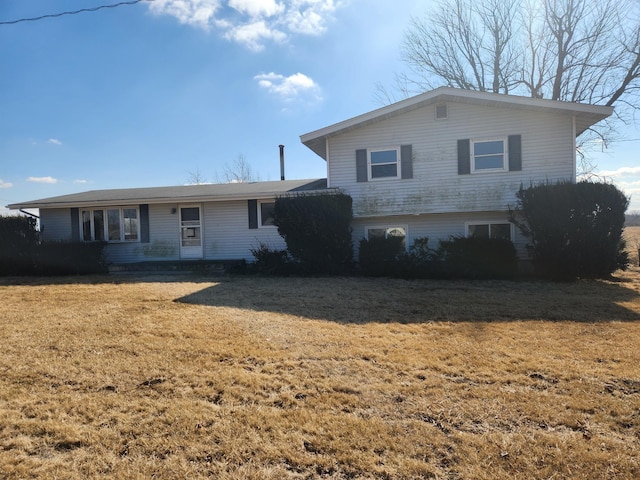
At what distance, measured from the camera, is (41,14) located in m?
8.12

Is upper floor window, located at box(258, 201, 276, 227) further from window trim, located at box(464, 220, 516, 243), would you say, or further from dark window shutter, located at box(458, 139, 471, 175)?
window trim, located at box(464, 220, 516, 243)

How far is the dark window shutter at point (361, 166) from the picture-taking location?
12.9 metres

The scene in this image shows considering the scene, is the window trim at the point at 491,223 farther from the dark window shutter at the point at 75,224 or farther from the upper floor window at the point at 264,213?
the dark window shutter at the point at 75,224

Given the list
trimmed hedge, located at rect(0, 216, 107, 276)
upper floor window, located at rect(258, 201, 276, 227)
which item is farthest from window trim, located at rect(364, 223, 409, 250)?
trimmed hedge, located at rect(0, 216, 107, 276)

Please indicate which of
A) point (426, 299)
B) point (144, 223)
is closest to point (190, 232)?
point (144, 223)

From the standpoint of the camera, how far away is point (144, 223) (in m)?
14.4

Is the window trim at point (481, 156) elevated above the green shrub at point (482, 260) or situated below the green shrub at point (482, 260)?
above

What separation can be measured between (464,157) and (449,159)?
1.51 ft

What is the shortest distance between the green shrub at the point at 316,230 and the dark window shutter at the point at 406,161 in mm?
2466

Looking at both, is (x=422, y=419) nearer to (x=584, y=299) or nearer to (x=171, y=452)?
(x=171, y=452)

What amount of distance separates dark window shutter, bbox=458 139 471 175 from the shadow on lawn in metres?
3.93

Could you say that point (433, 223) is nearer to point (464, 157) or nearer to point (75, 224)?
point (464, 157)

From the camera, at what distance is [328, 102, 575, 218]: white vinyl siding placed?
38.6ft

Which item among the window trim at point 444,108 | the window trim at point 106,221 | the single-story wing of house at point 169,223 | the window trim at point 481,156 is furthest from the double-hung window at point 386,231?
the window trim at point 106,221
